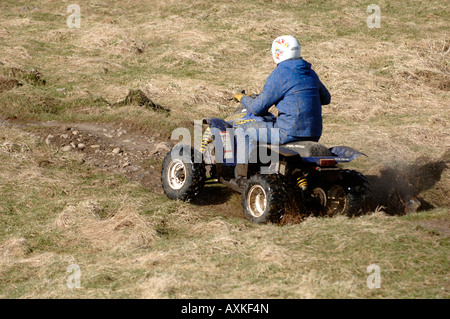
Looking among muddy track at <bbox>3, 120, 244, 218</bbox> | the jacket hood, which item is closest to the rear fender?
the jacket hood

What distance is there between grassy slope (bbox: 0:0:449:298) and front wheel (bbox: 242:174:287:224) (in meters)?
0.25

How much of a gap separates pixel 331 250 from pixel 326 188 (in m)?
1.78

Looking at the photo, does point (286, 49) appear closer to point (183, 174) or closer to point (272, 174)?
point (272, 174)

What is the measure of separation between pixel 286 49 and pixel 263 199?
77.8 inches

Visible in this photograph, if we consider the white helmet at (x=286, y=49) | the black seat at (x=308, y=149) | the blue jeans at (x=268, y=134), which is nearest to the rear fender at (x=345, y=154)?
Result: the black seat at (x=308, y=149)

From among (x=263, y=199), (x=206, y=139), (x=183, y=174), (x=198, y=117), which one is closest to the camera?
(x=263, y=199)

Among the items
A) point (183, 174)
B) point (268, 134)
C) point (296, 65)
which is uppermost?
point (296, 65)

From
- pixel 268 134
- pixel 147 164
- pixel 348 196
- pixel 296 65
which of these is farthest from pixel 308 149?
pixel 147 164

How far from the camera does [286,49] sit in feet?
24.9

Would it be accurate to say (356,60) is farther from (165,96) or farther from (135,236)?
(135,236)

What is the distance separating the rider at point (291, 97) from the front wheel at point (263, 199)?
1.94 ft

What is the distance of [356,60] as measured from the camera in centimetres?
1677

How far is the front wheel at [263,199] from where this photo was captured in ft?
23.8

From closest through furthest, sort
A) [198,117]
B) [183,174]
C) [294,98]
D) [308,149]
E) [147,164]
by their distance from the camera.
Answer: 1. [308,149]
2. [294,98]
3. [183,174]
4. [147,164]
5. [198,117]
